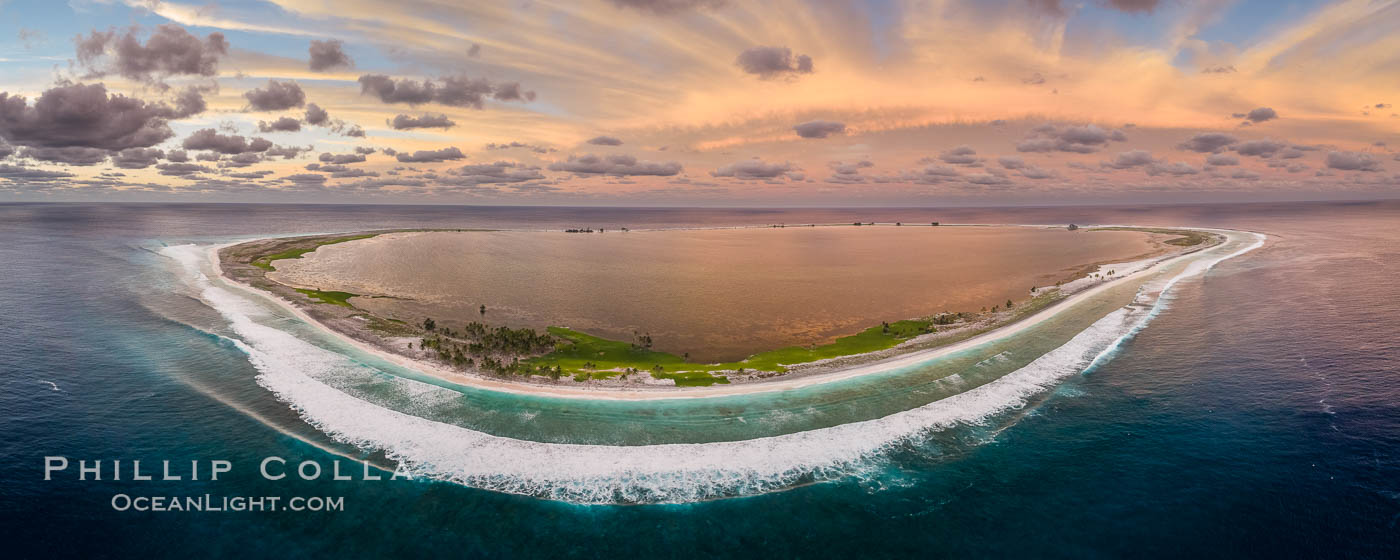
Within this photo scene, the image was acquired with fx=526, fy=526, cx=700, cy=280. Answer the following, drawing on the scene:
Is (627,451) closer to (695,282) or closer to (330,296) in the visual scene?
(695,282)

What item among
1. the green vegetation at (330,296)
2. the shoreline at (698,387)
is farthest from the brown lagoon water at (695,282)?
the shoreline at (698,387)

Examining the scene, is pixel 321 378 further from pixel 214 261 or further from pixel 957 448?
pixel 214 261

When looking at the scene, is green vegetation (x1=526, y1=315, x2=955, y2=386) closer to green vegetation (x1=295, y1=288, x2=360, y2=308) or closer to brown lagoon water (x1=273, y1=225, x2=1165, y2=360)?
brown lagoon water (x1=273, y1=225, x2=1165, y2=360)

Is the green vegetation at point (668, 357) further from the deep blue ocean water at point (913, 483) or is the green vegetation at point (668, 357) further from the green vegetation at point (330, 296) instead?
the green vegetation at point (330, 296)

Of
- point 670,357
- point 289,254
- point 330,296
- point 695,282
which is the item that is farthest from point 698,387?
point 289,254

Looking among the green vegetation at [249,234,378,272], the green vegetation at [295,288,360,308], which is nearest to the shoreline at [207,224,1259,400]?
the green vegetation at [295,288,360,308]

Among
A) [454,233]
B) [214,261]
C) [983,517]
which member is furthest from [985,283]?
[454,233]
